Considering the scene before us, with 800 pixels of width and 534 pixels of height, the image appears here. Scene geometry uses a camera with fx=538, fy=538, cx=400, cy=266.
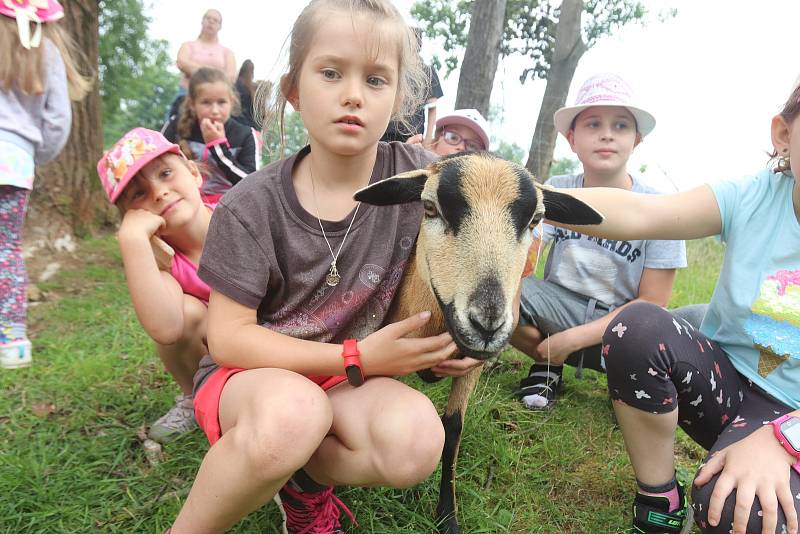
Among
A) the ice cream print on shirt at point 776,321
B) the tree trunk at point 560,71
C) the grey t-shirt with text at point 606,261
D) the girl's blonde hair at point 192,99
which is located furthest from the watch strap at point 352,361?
the tree trunk at point 560,71

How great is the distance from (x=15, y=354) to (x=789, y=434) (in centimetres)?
391

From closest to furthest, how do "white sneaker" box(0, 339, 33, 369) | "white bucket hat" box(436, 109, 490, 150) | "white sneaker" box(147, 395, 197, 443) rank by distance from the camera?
"white sneaker" box(147, 395, 197, 443) < "white sneaker" box(0, 339, 33, 369) < "white bucket hat" box(436, 109, 490, 150)

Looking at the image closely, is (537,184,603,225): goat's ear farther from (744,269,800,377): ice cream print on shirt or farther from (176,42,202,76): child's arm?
(176,42,202,76): child's arm

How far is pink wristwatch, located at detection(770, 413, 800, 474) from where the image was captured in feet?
5.33

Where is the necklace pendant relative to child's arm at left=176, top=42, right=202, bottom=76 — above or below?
below

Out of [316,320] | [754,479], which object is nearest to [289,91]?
[316,320]

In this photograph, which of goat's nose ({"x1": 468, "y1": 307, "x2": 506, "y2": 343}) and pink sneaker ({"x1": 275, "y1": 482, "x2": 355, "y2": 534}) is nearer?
goat's nose ({"x1": 468, "y1": 307, "x2": 506, "y2": 343})

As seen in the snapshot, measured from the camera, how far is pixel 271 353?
1.79 meters

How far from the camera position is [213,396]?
6.12 ft

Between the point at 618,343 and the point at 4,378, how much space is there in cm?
328

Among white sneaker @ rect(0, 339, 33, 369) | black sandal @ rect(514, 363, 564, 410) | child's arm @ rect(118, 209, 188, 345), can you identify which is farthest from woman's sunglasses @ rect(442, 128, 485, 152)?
white sneaker @ rect(0, 339, 33, 369)

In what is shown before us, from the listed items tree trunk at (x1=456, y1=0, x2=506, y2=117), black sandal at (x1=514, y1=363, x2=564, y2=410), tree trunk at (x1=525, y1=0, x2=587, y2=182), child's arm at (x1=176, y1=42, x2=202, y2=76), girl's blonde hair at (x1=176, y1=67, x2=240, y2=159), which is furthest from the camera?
tree trunk at (x1=525, y1=0, x2=587, y2=182)

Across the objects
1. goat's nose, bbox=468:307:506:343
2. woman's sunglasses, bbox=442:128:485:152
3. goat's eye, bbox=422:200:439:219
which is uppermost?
goat's eye, bbox=422:200:439:219

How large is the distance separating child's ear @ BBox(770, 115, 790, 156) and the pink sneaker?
6.75 feet
